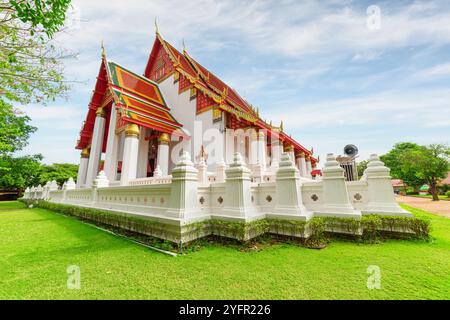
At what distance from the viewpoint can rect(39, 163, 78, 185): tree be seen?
86.4ft

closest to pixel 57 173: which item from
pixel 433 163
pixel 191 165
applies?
pixel 191 165

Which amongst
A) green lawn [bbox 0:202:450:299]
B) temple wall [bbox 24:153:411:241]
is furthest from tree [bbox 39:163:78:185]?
temple wall [bbox 24:153:411:241]

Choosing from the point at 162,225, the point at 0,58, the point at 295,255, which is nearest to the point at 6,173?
the point at 0,58

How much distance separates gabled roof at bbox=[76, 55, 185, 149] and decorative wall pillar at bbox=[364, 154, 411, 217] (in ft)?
28.5

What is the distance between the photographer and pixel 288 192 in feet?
14.2

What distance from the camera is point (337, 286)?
2373mm

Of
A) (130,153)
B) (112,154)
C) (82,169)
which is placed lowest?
(82,169)

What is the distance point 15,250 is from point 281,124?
12.1 meters

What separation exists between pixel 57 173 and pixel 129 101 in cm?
2570

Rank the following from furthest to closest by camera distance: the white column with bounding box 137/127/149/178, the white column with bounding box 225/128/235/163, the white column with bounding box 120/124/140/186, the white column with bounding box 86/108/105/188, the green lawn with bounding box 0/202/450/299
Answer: the white column with bounding box 137/127/149/178 < the white column with bounding box 86/108/105/188 < the white column with bounding box 225/128/235/163 < the white column with bounding box 120/124/140/186 < the green lawn with bounding box 0/202/450/299

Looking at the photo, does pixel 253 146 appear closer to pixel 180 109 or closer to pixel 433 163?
pixel 180 109

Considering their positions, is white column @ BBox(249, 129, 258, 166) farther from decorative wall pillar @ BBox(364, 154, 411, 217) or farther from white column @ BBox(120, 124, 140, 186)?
decorative wall pillar @ BBox(364, 154, 411, 217)

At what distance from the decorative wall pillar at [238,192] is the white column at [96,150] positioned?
36.0ft
